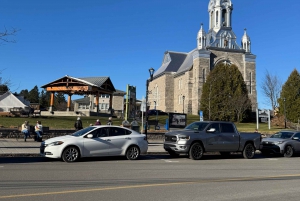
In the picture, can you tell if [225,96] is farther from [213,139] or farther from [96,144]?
[96,144]

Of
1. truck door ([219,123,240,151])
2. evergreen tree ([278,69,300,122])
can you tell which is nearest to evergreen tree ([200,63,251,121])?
evergreen tree ([278,69,300,122])

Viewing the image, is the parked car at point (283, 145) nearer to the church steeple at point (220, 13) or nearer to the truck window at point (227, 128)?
the truck window at point (227, 128)

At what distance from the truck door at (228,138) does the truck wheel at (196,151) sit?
3.93 feet

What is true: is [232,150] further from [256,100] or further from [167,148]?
[256,100]

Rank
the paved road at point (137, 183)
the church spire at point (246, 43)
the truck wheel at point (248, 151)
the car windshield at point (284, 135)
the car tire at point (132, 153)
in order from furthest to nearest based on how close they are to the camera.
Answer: the church spire at point (246, 43) < the car windshield at point (284, 135) < the truck wheel at point (248, 151) < the car tire at point (132, 153) < the paved road at point (137, 183)

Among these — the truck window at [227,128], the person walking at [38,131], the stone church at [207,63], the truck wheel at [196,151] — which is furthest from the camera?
the stone church at [207,63]

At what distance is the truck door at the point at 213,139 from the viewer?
14586mm

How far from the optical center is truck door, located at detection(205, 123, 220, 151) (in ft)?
47.9

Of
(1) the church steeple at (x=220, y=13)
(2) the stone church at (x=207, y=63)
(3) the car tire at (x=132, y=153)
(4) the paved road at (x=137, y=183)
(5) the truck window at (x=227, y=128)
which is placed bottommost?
(4) the paved road at (x=137, y=183)

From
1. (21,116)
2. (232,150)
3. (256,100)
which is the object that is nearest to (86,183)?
(232,150)

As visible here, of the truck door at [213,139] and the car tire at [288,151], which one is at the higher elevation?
the truck door at [213,139]

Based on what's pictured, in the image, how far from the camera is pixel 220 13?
263ft

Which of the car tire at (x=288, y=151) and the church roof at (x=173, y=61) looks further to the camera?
the church roof at (x=173, y=61)

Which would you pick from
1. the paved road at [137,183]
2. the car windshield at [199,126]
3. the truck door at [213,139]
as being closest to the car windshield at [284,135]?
the truck door at [213,139]
